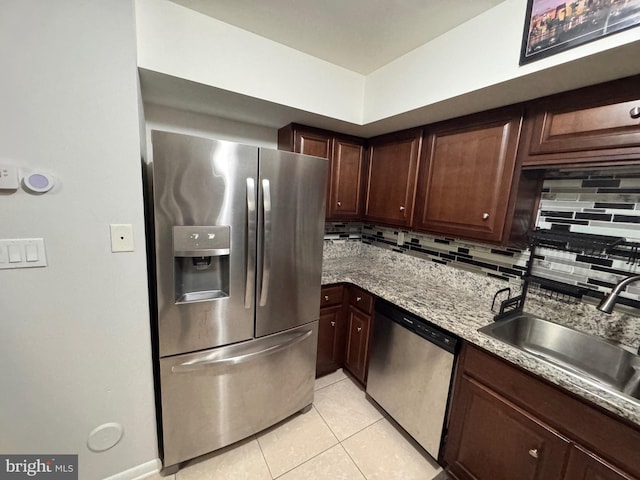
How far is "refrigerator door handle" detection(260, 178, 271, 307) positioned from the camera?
51.4 inches

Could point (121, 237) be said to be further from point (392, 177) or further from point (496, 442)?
point (496, 442)

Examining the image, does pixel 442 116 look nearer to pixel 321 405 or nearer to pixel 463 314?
pixel 463 314

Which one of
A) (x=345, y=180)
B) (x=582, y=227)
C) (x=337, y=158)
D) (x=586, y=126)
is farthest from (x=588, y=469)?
(x=337, y=158)

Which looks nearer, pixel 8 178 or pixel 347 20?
pixel 8 178

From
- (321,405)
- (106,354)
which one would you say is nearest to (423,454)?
(321,405)

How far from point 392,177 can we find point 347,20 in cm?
106

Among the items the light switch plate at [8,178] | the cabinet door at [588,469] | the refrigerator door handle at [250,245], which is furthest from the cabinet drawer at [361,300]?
the light switch plate at [8,178]

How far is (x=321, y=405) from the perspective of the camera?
6.18 ft

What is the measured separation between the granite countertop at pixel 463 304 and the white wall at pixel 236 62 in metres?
1.25

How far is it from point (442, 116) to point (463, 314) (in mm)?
1229

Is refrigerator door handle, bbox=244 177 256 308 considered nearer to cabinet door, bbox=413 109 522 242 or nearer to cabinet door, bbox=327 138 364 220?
cabinet door, bbox=327 138 364 220

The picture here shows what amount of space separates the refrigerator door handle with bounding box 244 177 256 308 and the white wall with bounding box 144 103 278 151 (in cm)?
94

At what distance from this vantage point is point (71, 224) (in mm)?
1059

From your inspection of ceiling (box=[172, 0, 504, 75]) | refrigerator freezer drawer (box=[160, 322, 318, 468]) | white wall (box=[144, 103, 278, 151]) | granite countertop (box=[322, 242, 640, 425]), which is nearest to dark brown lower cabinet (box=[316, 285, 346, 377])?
granite countertop (box=[322, 242, 640, 425])
